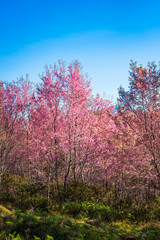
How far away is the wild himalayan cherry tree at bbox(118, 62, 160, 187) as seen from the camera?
23.7ft

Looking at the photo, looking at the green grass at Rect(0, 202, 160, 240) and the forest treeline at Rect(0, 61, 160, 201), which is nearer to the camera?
the green grass at Rect(0, 202, 160, 240)

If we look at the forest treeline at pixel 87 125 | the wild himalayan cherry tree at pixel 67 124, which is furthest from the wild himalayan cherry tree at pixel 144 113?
the wild himalayan cherry tree at pixel 67 124

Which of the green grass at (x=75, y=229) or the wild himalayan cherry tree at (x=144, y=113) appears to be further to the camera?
the wild himalayan cherry tree at (x=144, y=113)

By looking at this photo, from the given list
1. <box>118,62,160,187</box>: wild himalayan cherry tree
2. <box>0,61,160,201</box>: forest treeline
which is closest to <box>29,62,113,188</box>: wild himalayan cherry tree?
<box>0,61,160,201</box>: forest treeline

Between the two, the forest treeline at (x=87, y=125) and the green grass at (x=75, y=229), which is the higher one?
the forest treeline at (x=87, y=125)

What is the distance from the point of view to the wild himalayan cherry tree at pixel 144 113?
285 inches

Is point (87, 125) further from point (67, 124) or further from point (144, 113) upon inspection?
point (144, 113)

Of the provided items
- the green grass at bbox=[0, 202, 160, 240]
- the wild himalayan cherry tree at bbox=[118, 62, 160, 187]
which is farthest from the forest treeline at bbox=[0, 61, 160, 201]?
the green grass at bbox=[0, 202, 160, 240]

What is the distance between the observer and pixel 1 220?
5.05 m

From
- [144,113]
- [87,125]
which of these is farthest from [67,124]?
[144,113]

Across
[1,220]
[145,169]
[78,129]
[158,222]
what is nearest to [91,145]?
[78,129]

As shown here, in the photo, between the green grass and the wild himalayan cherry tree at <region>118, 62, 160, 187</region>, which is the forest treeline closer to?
the wild himalayan cherry tree at <region>118, 62, 160, 187</region>

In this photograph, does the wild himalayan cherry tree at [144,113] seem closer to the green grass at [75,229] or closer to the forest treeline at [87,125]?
the forest treeline at [87,125]

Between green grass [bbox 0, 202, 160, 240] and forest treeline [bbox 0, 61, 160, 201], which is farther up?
forest treeline [bbox 0, 61, 160, 201]
